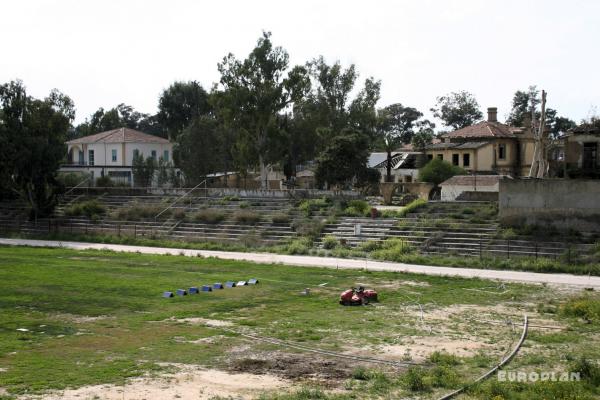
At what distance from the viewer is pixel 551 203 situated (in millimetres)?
Answer: 33500

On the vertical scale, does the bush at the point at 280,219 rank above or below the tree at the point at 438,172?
below

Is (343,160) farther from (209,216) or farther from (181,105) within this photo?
(181,105)

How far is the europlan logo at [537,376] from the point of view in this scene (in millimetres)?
12766

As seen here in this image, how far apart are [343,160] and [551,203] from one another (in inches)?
895

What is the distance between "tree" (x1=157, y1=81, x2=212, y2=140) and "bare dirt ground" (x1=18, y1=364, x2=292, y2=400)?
244 feet

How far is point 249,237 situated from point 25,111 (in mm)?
20115

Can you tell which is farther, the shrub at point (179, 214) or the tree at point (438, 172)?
the tree at point (438, 172)

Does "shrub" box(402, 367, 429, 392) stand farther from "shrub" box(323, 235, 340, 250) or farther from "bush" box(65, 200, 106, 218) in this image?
"bush" box(65, 200, 106, 218)

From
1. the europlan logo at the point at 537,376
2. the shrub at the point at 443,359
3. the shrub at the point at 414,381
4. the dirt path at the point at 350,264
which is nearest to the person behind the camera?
the shrub at the point at 414,381

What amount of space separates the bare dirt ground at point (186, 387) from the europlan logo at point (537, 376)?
12.9 ft

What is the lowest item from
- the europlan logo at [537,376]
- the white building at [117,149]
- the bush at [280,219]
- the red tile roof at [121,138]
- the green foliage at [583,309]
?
the europlan logo at [537,376]

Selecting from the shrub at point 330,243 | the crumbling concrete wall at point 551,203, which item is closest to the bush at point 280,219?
the shrub at point 330,243

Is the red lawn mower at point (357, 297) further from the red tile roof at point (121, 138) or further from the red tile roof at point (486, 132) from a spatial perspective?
the red tile roof at point (121, 138)

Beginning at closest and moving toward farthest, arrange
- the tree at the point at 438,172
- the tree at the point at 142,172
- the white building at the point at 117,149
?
the tree at the point at 438,172, the tree at the point at 142,172, the white building at the point at 117,149
